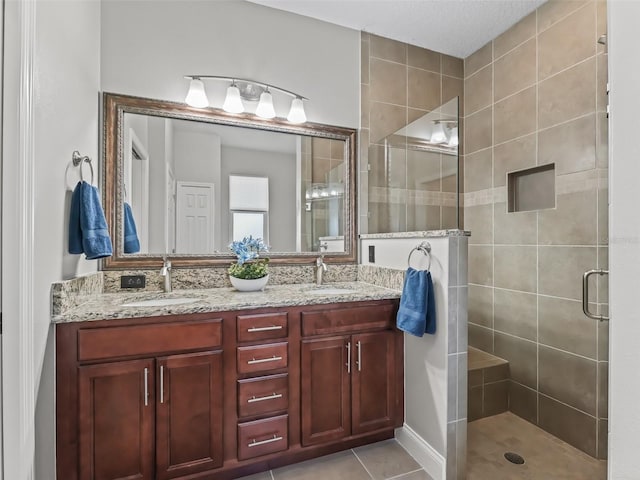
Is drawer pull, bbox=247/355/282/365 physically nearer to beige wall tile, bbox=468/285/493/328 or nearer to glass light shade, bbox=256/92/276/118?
glass light shade, bbox=256/92/276/118

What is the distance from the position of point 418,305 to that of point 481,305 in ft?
4.26

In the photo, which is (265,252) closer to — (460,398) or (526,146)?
(460,398)

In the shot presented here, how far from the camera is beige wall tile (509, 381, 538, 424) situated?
2291 millimetres

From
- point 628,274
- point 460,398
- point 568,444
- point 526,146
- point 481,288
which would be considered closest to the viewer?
point 628,274

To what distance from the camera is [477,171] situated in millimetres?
2846

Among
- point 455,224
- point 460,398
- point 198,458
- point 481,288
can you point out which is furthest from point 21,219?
point 481,288

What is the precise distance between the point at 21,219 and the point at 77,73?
2.90 ft

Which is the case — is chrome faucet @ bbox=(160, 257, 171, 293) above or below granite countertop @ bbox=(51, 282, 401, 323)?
above

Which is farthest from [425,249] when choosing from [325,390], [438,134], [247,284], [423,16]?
[423,16]

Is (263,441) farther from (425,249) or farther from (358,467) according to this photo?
(425,249)

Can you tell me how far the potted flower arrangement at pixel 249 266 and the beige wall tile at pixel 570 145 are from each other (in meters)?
2.00

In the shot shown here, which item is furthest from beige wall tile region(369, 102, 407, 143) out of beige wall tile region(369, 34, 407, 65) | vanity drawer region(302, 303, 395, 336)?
vanity drawer region(302, 303, 395, 336)

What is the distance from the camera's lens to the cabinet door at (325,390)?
1.80 meters

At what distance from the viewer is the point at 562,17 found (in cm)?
222
